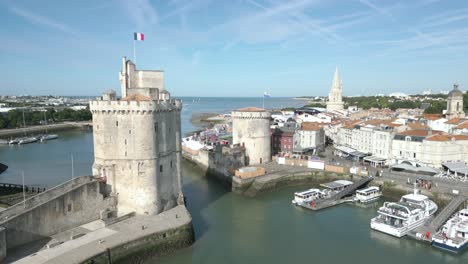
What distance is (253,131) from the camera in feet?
120

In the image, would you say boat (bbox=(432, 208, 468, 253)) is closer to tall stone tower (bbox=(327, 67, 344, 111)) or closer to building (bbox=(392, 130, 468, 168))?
building (bbox=(392, 130, 468, 168))

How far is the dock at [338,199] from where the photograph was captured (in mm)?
27344

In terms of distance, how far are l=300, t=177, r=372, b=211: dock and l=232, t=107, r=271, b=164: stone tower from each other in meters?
10.4

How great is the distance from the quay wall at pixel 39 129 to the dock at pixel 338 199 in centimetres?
7326

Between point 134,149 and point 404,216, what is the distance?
1808 cm

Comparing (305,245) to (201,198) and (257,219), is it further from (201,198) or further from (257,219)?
(201,198)

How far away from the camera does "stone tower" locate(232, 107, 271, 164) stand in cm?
3656

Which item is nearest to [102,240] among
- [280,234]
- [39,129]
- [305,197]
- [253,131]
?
[280,234]

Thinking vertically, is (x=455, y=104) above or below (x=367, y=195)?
above

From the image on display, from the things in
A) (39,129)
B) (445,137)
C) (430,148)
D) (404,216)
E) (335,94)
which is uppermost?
(335,94)

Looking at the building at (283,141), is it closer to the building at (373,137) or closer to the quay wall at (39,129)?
the building at (373,137)

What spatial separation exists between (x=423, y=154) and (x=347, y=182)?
31.5ft

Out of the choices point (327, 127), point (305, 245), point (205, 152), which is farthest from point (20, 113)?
point (305, 245)

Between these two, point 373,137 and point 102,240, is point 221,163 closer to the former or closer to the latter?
point 373,137
